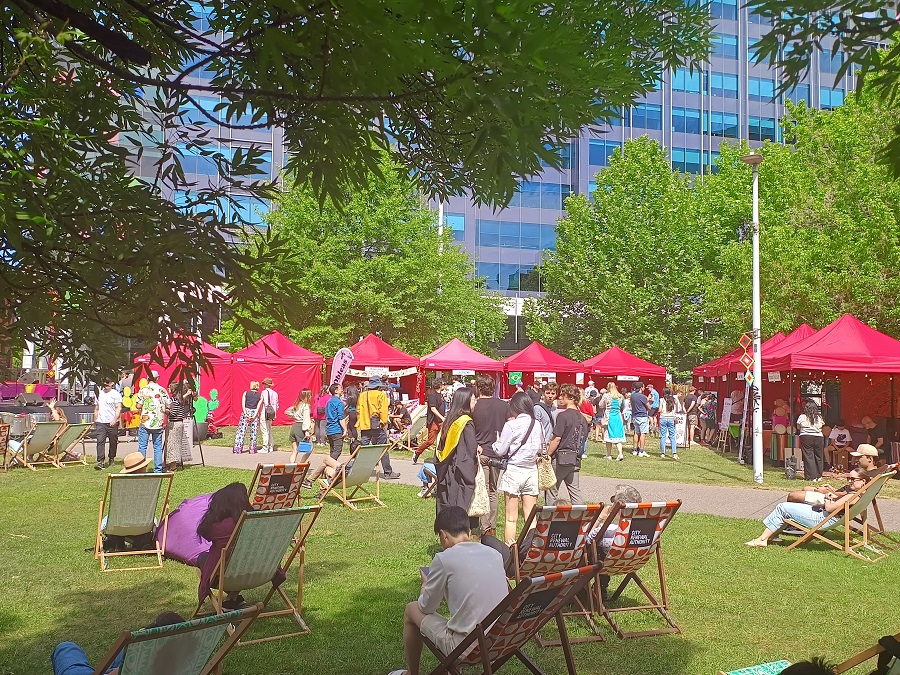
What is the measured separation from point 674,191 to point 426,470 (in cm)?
3428

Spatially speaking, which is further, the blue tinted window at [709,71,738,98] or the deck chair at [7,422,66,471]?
the blue tinted window at [709,71,738,98]

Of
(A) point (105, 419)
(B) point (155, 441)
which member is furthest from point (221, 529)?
(A) point (105, 419)

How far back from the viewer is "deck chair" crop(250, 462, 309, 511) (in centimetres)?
933

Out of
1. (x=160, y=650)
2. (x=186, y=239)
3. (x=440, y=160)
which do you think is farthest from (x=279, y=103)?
(x=160, y=650)

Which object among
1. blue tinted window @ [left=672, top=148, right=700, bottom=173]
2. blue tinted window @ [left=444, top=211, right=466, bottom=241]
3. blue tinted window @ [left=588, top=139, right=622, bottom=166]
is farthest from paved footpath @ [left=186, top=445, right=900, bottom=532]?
blue tinted window @ [left=672, top=148, right=700, bottom=173]

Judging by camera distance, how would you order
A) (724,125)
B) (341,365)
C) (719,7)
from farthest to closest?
(724,125), (719,7), (341,365)

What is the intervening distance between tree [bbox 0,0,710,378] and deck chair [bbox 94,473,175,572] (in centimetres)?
443

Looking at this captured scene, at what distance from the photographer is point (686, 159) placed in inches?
2564

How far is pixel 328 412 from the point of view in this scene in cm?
1506

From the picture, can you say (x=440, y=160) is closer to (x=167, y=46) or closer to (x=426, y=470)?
(x=167, y=46)

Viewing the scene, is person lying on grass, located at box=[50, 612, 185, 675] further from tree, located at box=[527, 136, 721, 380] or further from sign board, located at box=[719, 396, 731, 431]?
tree, located at box=[527, 136, 721, 380]

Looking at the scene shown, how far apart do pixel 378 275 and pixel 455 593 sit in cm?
3513

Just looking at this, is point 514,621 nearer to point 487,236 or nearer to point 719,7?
point 719,7

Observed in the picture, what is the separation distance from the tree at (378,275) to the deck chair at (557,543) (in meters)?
32.0
